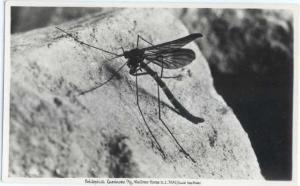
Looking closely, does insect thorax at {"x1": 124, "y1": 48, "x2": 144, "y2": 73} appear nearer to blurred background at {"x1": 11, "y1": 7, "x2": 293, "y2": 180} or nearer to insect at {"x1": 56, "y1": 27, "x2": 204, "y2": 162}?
insect at {"x1": 56, "y1": 27, "x2": 204, "y2": 162}

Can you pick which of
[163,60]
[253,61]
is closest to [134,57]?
[163,60]

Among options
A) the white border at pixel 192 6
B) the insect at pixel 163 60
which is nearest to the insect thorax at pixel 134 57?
the insect at pixel 163 60

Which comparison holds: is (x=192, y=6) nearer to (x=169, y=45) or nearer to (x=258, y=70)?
(x=169, y=45)

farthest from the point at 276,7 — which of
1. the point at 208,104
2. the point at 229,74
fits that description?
the point at 208,104

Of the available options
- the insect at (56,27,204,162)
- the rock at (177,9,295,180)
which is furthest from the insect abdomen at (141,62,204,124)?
the rock at (177,9,295,180)

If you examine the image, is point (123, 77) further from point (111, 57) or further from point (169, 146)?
point (169, 146)

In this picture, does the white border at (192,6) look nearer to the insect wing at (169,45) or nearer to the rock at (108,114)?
the rock at (108,114)

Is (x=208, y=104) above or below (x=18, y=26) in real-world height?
below
